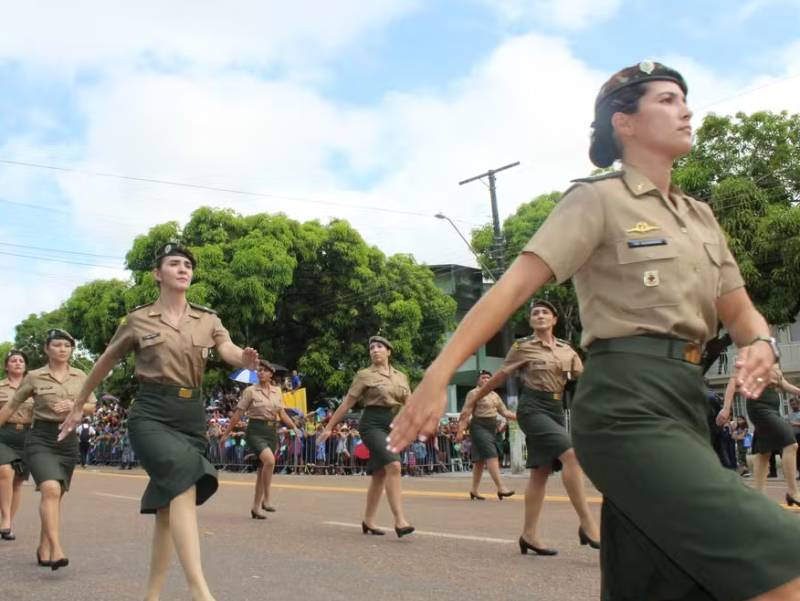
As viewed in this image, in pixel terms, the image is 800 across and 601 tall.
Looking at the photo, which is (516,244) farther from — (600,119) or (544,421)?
(600,119)

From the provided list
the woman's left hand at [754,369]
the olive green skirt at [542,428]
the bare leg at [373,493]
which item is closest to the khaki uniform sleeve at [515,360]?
the olive green skirt at [542,428]

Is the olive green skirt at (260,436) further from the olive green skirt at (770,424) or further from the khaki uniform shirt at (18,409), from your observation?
the olive green skirt at (770,424)

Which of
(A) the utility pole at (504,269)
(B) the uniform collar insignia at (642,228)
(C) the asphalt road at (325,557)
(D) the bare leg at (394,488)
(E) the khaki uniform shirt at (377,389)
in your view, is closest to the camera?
(B) the uniform collar insignia at (642,228)

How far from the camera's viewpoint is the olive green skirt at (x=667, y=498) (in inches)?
88.4

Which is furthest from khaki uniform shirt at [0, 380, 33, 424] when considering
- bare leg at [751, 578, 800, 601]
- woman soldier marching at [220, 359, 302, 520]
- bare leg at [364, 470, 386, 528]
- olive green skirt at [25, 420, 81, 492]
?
bare leg at [751, 578, 800, 601]

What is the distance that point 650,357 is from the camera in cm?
261

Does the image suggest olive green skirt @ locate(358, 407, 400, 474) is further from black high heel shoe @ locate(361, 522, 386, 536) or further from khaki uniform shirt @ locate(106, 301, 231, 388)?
khaki uniform shirt @ locate(106, 301, 231, 388)

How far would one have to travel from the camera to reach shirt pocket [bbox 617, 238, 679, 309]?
8.76 feet

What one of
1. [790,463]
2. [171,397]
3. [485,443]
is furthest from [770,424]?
[171,397]

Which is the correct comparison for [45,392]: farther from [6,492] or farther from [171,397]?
[171,397]

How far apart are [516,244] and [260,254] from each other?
9.19 metres

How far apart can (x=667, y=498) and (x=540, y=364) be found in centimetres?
570

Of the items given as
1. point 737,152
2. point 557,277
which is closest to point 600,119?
point 557,277

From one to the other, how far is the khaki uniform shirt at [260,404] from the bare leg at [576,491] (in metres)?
6.26
